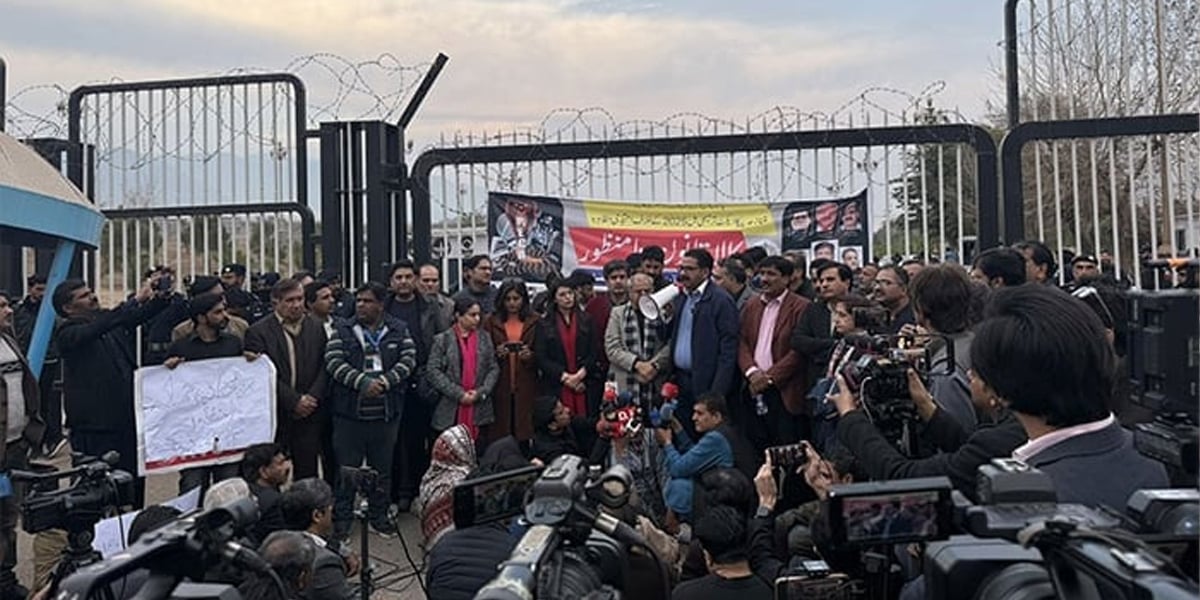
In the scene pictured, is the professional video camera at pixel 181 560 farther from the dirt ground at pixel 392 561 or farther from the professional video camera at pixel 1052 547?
the dirt ground at pixel 392 561

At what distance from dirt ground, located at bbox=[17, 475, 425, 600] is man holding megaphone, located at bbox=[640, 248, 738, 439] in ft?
6.04

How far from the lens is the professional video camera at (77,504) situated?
3402 mm

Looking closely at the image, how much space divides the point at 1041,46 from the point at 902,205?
1430mm

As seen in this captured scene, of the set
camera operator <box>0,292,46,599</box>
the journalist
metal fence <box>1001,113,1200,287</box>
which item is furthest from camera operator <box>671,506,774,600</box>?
metal fence <box>1001,113,1200,287</box>

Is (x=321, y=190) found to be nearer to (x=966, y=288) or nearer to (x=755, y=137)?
(x=755, y=137)

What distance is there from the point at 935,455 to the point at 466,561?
1540 mm

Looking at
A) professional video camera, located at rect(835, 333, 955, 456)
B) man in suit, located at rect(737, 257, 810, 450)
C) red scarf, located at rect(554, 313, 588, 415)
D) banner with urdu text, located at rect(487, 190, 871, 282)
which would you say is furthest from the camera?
banner with urdu text, located at rect(487, 190, 871, 282)

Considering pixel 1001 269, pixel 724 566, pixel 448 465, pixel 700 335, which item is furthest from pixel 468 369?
pixel 724 566

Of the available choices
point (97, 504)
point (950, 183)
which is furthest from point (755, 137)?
point (97, 504)

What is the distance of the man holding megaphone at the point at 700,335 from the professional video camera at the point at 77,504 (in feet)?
11.9

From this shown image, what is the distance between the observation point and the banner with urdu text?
24.8ft

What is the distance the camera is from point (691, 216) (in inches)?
301

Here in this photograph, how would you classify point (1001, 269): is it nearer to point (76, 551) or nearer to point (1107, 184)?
point (1107, 184)

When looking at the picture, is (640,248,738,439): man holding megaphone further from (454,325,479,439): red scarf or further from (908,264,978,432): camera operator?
(908,264,978,432): camera operator
